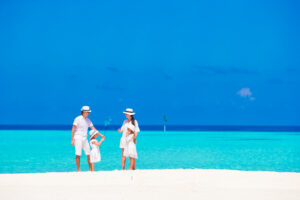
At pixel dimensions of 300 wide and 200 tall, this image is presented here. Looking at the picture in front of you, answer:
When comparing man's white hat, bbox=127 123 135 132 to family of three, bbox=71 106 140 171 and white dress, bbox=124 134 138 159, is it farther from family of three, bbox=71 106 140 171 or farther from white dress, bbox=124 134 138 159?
white dress, bbox=124 134 138 159

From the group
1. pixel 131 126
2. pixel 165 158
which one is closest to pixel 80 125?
pixel 131 126

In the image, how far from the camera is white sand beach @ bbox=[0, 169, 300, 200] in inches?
287

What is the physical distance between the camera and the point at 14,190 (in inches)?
307

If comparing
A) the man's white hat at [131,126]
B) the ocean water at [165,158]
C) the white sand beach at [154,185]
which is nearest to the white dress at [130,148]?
the man's white hat at [131,126]

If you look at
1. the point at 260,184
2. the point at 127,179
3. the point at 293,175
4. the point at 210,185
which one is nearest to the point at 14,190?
the point at 127,179

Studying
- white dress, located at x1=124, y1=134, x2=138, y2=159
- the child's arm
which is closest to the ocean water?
white dress, located at x1=124, y1=134, x2=138, y2=159

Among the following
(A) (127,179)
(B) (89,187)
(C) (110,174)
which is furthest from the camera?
(C) (110,174)

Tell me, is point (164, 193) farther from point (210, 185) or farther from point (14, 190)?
point (14, 190)

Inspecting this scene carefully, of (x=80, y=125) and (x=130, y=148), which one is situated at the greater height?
(x=80, y=125)

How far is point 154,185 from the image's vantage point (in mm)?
8344

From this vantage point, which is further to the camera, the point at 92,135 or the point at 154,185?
the point at 92,135

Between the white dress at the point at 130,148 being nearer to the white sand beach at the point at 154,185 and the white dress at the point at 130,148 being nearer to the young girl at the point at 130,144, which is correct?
the young girl at the point at 130,144

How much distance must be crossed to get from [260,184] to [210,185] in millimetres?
1079

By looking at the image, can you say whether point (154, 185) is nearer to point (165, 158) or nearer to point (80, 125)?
point (80, 125)
